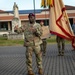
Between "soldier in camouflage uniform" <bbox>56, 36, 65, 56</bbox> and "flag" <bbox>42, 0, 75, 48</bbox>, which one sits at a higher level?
"flag" <bbox>42, 0, 75, 48</bbox>

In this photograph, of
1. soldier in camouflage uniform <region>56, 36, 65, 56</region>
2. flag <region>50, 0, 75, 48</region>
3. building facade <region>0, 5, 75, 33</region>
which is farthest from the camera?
building facade <region>0, 5, 75, 33</region>

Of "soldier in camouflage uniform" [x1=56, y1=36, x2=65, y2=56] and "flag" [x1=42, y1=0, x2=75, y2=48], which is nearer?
"flag" [x1=42, y1=0, x2=75, y2=48]

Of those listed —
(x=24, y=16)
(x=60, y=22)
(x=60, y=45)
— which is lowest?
(x=60, y=45)

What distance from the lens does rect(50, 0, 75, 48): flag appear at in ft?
50.7

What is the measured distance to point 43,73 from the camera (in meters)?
11.4

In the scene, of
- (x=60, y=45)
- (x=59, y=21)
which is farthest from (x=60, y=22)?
(x=60, y=45)

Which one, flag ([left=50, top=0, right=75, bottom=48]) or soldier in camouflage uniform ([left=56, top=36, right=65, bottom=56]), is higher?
flag ([left=50, top=0, right=75, bottom=48])

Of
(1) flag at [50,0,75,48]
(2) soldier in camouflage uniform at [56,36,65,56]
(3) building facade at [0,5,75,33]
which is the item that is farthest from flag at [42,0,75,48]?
(3) building facade at [0,5,75,33]

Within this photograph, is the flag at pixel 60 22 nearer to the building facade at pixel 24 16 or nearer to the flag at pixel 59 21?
the flag at pixel 59 21

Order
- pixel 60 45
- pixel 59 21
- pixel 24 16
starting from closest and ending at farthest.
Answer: pixel 59 21 < pixel 60 45 < pixel 24 16

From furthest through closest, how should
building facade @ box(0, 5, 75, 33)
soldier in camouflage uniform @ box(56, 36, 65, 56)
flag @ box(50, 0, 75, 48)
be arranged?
building facade @ box(0, 5, 75, 33)
soldier in camouflage uniform @ box(56, 36, 65, 56)
flag @ box(50, 0, 75, 48)

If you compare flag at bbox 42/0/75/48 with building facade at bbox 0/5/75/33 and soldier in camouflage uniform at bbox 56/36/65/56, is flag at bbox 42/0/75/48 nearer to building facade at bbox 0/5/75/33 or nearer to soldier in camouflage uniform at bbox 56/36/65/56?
soldier in camouflage uniform at bbox 56/36/65/56

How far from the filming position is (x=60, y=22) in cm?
1552

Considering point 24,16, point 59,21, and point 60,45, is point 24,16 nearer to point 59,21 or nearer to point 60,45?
point 60,45
